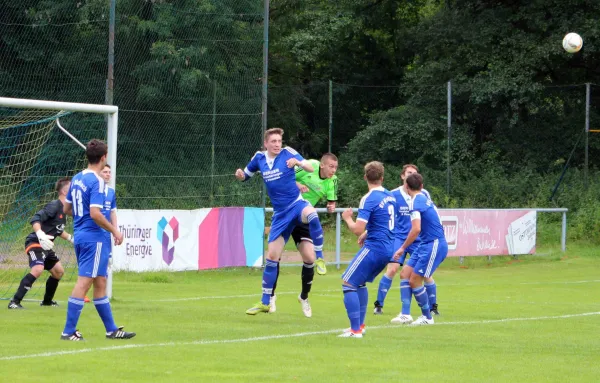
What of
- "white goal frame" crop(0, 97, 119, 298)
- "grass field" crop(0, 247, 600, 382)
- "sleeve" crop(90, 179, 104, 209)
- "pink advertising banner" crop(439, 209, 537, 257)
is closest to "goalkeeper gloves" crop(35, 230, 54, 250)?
"grass field" crop(0, 247, 600, 382)

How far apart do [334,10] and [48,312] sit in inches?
1156

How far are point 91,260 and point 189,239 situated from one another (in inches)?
402

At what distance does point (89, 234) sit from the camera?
9.66m

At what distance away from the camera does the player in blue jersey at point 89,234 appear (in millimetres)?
9555

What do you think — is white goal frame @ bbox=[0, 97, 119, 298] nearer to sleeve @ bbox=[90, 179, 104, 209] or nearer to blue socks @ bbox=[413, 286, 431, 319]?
sleeve @ bbox=[90, 179, 104, 209]

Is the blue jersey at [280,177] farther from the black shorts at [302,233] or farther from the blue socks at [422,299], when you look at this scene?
the blue socks at [422,299]

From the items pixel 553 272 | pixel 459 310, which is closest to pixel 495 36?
pixel 553 272

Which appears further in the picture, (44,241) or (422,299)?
(44,241)

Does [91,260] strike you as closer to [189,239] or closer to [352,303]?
[352,303]

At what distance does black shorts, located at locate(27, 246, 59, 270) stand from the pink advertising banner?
461 inches

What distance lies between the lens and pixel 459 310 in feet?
45.9

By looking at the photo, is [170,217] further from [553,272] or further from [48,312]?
[553,272]

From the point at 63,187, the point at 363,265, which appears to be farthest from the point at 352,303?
the point at 63,187

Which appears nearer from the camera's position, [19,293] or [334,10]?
[19,293]
